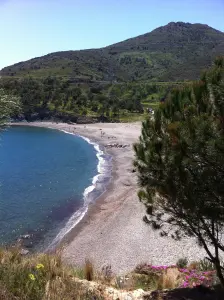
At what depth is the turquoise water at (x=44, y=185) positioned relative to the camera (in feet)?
96.0

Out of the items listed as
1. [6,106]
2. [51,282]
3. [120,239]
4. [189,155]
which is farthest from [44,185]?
[189,155]

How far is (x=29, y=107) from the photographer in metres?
126

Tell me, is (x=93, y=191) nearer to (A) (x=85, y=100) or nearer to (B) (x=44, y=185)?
(B) (x=44, y=185)

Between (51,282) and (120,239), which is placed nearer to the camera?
(51,282)

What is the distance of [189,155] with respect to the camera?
7289mm

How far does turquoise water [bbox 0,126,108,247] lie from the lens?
29.2 metres

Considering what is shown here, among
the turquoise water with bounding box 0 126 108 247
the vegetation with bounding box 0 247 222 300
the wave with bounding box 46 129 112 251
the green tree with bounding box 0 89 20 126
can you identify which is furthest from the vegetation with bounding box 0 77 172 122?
the green tree with bounding box 0 89 20 126

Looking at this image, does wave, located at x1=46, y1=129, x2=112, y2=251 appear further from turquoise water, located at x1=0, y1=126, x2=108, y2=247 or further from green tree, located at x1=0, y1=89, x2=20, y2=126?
green tree, located at x1=0, y1=89, x2=20, y2=126

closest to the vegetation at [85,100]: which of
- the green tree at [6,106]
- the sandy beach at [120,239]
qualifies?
the sandy beach at [120,239]

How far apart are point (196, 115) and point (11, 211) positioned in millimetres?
28899

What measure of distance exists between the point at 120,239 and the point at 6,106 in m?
20.3

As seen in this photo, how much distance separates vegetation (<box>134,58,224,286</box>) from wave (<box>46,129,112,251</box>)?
18.5 m

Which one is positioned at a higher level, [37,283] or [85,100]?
[37,283]

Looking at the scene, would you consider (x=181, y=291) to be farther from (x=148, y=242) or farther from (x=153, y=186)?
(x=148, y=242)
